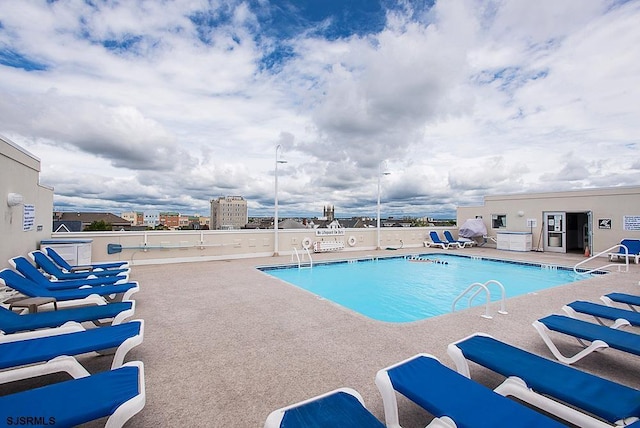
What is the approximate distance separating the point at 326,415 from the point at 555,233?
1595 centimetres

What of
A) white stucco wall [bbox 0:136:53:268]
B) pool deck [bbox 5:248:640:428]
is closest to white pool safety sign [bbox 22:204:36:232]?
white stucco wall [bbox 0:136:53:268]

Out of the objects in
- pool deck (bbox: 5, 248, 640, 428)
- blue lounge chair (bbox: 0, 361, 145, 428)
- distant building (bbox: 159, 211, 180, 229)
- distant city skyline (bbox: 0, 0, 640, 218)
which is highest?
distant city skyline (bbox: 0, 0, 640, 218)

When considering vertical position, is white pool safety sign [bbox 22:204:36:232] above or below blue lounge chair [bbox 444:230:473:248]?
above

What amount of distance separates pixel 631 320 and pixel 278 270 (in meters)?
7.81

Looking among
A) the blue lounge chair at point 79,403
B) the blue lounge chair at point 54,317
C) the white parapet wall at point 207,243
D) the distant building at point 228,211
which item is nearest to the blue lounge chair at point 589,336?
the blue lounge chair at point 79,403

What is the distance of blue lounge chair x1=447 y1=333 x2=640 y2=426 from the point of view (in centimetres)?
164

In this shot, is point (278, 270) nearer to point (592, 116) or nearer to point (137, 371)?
point (137, 371)

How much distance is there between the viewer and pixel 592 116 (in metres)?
9.34

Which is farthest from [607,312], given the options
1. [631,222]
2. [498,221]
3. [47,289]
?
[498,221]

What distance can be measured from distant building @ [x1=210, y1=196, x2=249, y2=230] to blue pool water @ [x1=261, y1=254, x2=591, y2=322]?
482 cm

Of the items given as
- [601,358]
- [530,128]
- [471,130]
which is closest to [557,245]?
[530,128]

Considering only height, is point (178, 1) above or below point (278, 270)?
above

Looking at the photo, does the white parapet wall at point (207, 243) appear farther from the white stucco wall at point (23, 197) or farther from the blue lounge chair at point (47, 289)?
the blue lounge chair at point (47, 289)

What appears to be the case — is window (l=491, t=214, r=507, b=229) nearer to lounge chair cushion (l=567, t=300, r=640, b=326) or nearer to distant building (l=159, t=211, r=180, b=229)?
lounge chair cushion (l=567, t=300, r=640, b=326)
